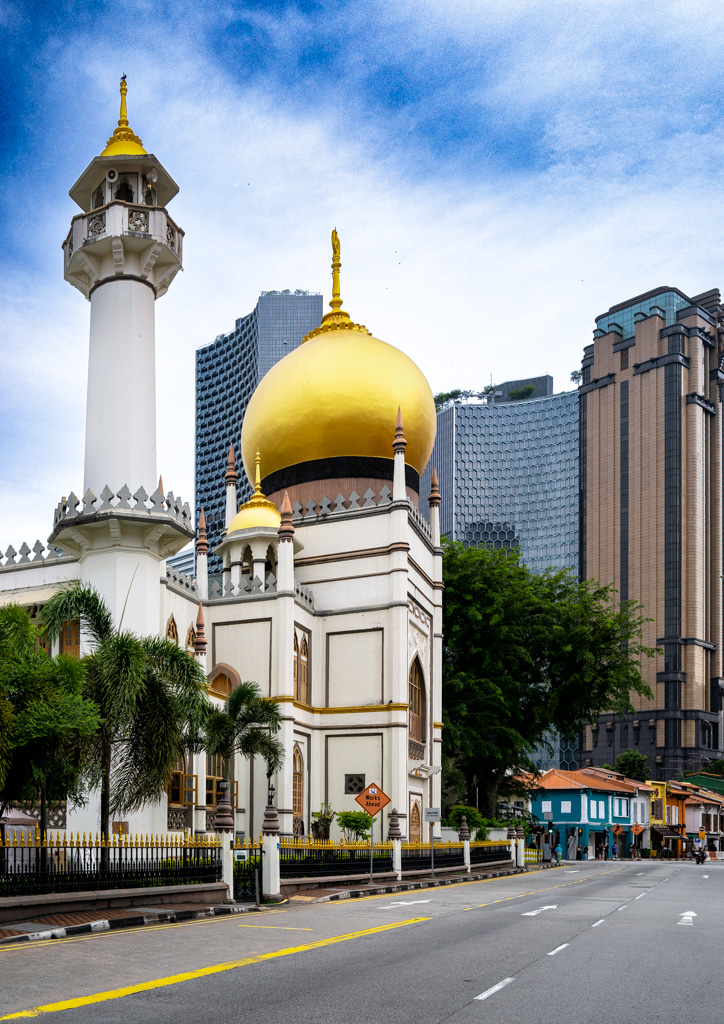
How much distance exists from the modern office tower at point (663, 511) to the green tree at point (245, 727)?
9587 centimetres

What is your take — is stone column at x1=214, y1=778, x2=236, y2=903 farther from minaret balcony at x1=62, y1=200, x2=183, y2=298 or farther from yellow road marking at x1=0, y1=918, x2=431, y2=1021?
minaret balcony at x1=62, y1=200, x2=183, y2=298

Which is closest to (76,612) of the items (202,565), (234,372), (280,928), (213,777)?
(280,928)

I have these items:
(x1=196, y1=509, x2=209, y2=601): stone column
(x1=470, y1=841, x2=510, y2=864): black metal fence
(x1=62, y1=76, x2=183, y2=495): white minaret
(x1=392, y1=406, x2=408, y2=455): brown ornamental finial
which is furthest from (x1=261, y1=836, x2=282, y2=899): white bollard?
(x1=392, y1=406, x2=408, y2=455): brown ornamental finial

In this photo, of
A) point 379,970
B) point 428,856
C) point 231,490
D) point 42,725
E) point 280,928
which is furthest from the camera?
point 231,490

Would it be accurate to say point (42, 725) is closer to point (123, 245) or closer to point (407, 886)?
point (123, 245)

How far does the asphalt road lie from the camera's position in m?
8.88

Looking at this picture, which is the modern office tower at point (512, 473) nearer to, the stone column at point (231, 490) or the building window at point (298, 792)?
the stone column at point (231, 490)

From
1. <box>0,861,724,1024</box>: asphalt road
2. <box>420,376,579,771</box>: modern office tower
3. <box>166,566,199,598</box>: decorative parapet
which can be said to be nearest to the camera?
<box>0,861,724,1024</box>: asphalt road

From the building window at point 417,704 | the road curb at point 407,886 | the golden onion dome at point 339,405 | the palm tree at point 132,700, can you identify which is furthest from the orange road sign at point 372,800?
the golden onion dome at point 339,405

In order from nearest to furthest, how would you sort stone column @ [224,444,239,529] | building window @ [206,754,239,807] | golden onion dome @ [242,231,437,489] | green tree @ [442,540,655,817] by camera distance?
building window @ [206,754,239,807], golden onion dome @ [242,231,437,489], stone column @ [224,444,239,529], green tree @ [442,540,655,817]

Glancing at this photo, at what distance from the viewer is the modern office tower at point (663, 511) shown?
405ft

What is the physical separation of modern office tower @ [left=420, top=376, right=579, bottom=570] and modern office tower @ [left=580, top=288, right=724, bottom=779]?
8.80 metres

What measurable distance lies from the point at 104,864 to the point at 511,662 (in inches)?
1094

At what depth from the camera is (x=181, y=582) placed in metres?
32.4
